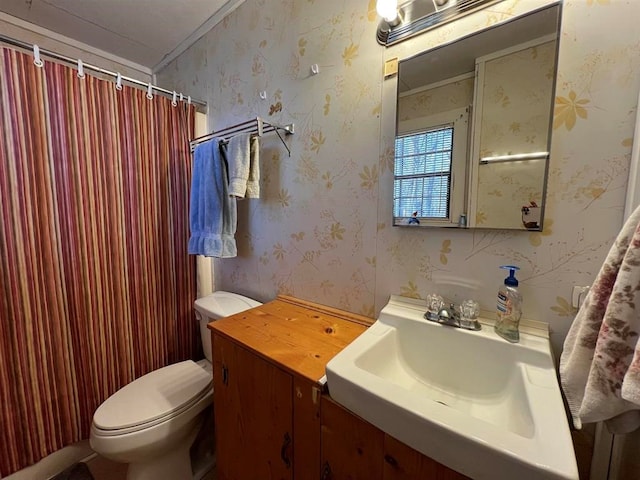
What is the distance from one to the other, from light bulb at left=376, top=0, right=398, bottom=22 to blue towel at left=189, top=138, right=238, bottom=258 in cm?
87

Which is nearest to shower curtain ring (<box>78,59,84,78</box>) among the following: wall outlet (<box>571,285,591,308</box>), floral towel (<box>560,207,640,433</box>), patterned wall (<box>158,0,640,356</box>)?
patterned wall (<box>158,0,640,356</box>)

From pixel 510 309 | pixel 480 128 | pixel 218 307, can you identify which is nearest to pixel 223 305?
pixel 218 307

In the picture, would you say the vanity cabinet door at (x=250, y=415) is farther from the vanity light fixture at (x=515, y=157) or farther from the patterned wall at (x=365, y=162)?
the vanity light fixture at (x=515, y=157)

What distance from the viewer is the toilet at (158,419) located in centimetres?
97

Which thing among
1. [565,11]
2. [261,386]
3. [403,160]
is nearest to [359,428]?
[261,386]

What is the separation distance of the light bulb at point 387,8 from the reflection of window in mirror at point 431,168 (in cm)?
26

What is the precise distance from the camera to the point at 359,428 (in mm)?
591

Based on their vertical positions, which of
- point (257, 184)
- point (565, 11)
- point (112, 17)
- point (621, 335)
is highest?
point (112, 17)

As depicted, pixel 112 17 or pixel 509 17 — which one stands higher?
pixel 112 17

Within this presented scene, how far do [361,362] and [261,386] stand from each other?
0.35m

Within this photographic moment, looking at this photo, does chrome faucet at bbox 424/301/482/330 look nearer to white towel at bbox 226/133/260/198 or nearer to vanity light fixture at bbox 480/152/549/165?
vanity light fixture at bbox 480/152/549/165

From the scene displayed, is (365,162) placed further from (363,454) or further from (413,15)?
(363,454)

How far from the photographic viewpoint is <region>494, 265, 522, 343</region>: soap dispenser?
27.3 inches

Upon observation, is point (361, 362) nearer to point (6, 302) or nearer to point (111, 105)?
point (6, 302)
